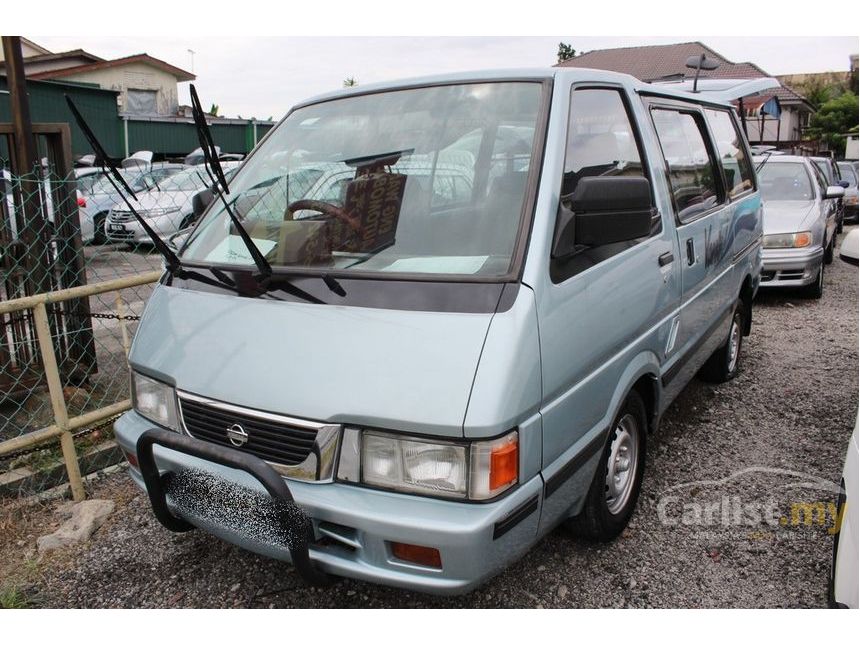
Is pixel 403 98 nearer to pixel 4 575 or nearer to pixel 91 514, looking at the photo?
pixel 91 514

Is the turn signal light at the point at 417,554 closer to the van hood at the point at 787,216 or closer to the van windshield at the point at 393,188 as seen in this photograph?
the van windshield at the point at 393,188

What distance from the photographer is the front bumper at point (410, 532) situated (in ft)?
6.59

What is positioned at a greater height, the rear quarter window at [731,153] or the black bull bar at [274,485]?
the rear quarter window at [731,153]

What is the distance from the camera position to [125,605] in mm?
2770

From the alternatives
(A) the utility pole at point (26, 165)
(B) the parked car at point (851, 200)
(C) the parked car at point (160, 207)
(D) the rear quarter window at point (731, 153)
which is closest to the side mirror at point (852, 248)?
(D) the rear quarter window at point (731, 153)

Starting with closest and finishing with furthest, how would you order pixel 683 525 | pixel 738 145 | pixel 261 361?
pixel 261 361
pixel 683 525
pixel 738 145

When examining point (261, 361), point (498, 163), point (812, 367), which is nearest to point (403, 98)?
point (498, 163)

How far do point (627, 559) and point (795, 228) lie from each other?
6074 millimetres

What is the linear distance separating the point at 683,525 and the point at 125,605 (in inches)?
96.9

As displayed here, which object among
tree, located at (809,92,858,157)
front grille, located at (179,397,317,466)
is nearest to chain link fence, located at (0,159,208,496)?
front grille, located at (179,397,317,466)

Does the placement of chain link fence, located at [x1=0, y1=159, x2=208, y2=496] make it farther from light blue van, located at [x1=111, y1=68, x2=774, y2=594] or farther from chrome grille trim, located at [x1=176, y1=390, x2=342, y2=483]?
chrome grille trim, located at [x1=176, y1=390, x2=342, y2=483]

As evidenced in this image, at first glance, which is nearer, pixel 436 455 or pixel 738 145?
pixel 436 455

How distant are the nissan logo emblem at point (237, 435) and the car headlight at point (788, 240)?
23.3ft

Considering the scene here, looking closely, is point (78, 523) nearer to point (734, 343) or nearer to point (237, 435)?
point (237, 435)
